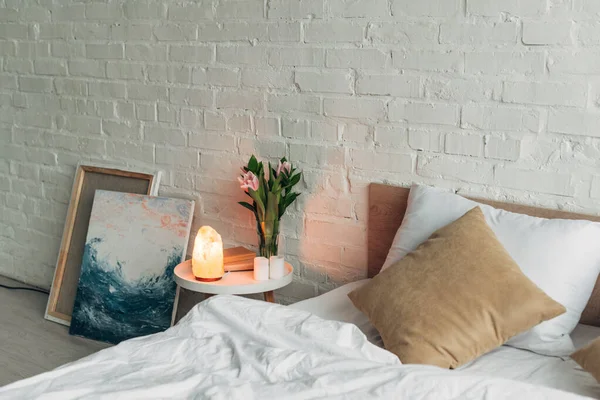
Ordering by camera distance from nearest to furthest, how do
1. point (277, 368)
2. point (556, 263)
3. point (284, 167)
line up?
point (277, 368) → point (556, 263) → point (284, 167)

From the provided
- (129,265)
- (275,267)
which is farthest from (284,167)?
(129,265)

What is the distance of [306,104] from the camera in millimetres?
2873

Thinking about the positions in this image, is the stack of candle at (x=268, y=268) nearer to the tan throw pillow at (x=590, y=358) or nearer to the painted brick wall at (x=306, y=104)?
the painted brick wall at (x=306, y=104)

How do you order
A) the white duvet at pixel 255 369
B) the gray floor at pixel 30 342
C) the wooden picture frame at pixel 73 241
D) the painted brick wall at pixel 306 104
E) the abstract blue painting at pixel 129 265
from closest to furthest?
the white duvet at pixel 255 369, the painted brick wall at pixel 306 104, the gray floor at pixel 30 342, the abstract blue painting at pixel 129 265, the wooden picture frame at pixel 73 241

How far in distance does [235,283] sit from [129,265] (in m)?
0.83

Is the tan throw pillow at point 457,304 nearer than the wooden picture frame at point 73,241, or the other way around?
the tan throw pillow at point 457,304

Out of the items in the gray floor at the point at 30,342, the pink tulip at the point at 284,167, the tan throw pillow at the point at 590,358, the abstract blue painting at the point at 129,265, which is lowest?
the gray floor at the point at 30,342

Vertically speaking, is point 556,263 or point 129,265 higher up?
point 556,263

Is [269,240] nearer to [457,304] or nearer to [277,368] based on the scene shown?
[457,304]

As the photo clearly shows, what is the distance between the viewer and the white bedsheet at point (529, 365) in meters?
1.86

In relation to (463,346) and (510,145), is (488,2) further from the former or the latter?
(463,346)

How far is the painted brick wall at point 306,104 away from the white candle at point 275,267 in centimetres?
24

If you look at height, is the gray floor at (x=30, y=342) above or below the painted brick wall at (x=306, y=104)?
below

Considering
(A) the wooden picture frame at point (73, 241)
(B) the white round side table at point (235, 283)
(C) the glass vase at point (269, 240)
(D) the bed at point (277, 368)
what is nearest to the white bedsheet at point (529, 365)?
(D) the bed at point (277, 368)
